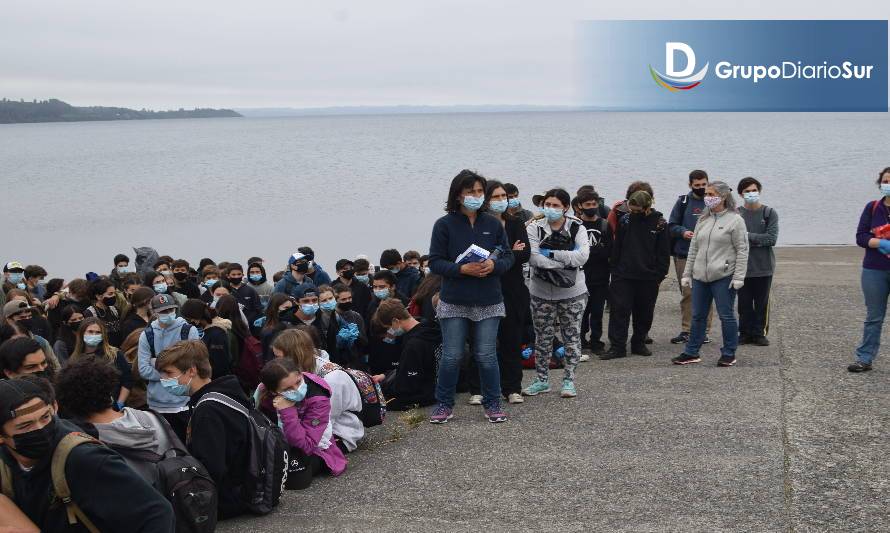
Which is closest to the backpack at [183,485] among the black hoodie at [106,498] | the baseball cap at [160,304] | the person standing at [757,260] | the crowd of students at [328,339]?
the crowd of students at [328,339]

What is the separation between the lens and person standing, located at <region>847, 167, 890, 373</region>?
8273 mm

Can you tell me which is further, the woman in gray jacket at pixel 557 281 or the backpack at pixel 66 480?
the woman in gray jacket at pixel 557 281

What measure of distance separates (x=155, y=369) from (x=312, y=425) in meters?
1.27

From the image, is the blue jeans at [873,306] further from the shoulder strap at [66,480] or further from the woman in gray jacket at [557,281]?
the shoulder strap at [66,480]

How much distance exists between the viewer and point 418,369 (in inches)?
321

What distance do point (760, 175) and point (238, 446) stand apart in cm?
5290

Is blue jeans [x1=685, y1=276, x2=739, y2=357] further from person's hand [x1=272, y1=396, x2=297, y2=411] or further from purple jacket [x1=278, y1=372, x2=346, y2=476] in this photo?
person's hand [x1=272, y1=396, x2=297, y2=411]

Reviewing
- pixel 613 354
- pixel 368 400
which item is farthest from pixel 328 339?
pixel 613 354

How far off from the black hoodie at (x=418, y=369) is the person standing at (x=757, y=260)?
367 centimetres

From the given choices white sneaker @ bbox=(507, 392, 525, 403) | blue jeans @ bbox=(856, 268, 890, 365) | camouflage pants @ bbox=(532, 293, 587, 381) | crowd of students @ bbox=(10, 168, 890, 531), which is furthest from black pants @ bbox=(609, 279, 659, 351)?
white sneaker @ bbox=(507, 392, 525, 403)

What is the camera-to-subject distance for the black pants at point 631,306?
971 cm

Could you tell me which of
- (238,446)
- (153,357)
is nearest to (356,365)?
(153,357)

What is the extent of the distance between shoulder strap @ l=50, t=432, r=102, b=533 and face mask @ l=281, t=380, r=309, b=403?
2.54 meters

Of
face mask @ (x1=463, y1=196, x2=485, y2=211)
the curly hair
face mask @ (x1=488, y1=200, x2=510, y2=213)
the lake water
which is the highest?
face mask @ (x1=463, y1=196, x2=485, y2=211)
